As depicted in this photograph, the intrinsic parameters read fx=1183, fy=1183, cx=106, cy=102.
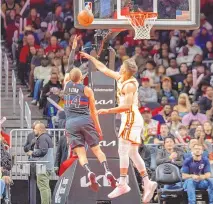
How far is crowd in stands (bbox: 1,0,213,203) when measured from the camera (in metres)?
23.6

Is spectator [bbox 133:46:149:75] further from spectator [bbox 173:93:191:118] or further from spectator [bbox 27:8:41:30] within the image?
spectator [bbox 27:8:41:30]

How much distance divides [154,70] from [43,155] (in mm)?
6351

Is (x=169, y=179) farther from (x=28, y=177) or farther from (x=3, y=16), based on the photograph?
(x=3, y=16)

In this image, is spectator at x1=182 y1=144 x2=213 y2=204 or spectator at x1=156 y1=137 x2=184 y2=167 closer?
spectator at x1=182 y1=144 x2=213 y2=204

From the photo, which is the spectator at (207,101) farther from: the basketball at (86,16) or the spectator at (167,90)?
the basketball at (86,16)

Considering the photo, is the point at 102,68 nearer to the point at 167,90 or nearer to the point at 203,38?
the point at 167,90

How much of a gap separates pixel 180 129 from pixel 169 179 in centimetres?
246

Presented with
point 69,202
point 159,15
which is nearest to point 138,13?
point 159,15

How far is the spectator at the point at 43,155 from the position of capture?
71.4 feet

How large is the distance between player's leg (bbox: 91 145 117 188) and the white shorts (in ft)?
1.62

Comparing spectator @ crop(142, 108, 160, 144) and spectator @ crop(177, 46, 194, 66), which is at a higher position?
spectator @ crop(177, 46, 194, 66)

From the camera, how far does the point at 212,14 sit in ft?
104

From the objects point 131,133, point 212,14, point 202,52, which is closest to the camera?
point 131,133

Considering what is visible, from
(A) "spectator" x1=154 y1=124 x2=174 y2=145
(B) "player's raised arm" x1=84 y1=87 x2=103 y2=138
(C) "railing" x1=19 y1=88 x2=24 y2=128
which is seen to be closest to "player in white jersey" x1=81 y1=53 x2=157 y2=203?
(B) "player's raised arm" x1=84 y1=87 x2=103 y2=138
